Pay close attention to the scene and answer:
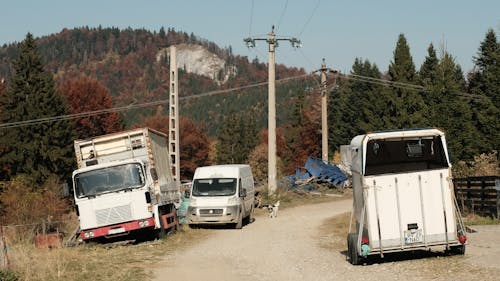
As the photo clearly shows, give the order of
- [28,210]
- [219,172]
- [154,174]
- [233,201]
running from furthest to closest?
[28,210] → [219,172] → [233,201] → [154,174]

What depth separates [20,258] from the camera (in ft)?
48.9

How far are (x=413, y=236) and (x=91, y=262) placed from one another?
758 cm

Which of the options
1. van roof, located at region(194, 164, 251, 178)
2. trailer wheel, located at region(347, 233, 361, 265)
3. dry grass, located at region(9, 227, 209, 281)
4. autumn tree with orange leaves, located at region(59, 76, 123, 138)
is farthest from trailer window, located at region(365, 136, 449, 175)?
autumn tree with orange leaves, located at region(59, 76, 123, 138)

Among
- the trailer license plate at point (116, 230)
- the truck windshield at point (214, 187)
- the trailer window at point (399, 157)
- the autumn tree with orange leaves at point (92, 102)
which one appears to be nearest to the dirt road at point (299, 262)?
the trailer window at point (399, 157)

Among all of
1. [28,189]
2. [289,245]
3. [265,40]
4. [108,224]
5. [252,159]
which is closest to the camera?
[289,245]

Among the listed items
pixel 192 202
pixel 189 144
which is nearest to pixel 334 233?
pixel 192 202

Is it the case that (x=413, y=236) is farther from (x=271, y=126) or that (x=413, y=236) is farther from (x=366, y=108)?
(x=366, y=108)

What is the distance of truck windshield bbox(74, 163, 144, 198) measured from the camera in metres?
22.2

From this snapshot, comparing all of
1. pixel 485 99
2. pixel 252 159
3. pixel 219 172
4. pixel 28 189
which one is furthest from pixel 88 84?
pixel 219 172

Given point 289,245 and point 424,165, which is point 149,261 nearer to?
point 289,245

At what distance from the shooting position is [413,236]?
A: 14375mm

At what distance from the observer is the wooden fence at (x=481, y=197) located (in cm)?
2402

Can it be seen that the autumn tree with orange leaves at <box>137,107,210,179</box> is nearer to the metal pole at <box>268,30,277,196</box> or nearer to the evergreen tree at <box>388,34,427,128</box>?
the evergreen tree at <box>388,34,427,128</box>

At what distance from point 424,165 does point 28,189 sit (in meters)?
A: 43.2
